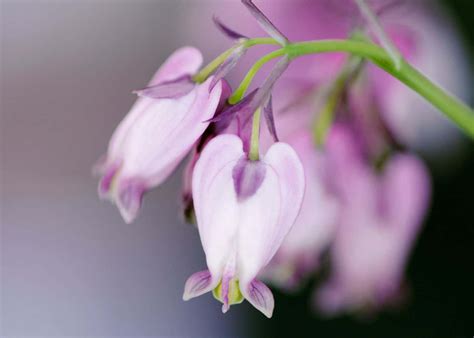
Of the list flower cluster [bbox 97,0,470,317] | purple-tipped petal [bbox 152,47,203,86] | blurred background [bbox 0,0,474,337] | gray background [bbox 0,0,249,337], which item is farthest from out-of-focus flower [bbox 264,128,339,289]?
gray background [bbox 0,0,249,337]

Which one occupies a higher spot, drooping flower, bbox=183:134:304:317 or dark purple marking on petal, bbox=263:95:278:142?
dark purple marking on petal, bbox=263:95:278:142

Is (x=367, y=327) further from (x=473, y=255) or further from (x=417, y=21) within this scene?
(x=417, y=21)

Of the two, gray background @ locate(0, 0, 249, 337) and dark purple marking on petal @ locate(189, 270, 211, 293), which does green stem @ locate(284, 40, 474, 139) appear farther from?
gray background @ locate(0, 0, 249, 337)

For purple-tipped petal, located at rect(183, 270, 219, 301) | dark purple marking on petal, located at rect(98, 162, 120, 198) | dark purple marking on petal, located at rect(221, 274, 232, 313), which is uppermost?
dark purple marking on petal, located at rect(98, 162, 120, 198)

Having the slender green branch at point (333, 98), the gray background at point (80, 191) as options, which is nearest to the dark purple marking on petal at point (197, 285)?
the slender green branch at point (333, 98)

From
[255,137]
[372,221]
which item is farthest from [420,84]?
[372,221]

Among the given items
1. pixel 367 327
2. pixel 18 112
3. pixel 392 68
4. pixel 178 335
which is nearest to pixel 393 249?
pixel 392 68

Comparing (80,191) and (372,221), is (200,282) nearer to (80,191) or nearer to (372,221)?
(372,221)

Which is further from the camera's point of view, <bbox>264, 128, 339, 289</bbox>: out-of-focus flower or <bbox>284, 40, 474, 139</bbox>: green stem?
<bbox>264, 128, 339, 289</bbox>: out-of-focus flower

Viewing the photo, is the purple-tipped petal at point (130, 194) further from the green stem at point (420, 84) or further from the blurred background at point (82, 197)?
the blurred background at point (82, 197)
